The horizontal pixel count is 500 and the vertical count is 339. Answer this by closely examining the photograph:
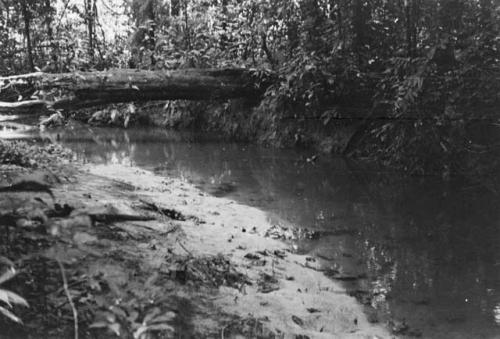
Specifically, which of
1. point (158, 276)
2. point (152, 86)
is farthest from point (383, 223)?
point (152, 86)

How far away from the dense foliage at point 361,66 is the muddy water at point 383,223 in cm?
64

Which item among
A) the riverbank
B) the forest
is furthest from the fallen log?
the riverbank

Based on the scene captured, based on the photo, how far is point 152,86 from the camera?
36.1ft

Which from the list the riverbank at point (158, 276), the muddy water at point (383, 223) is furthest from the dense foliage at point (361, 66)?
the riverbank at point (158, 276)

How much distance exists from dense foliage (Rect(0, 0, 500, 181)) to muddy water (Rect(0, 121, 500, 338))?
640 mm

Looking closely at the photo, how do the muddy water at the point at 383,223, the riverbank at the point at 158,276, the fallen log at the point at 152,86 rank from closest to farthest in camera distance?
the riverbank at the point at 158,276
the muddy water at the point at 383,223
the fallen log at the point at 152,86

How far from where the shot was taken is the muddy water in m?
3.73

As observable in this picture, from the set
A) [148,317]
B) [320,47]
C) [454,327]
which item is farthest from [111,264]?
[320,47]

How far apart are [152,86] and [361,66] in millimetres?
4688

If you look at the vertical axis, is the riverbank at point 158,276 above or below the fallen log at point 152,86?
below

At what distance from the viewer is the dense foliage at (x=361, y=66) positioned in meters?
7.28

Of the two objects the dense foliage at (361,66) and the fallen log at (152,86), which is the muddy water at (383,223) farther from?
the fallen log at (152,86)

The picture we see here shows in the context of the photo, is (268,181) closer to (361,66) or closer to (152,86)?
(361,66)

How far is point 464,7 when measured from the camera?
294 inches
